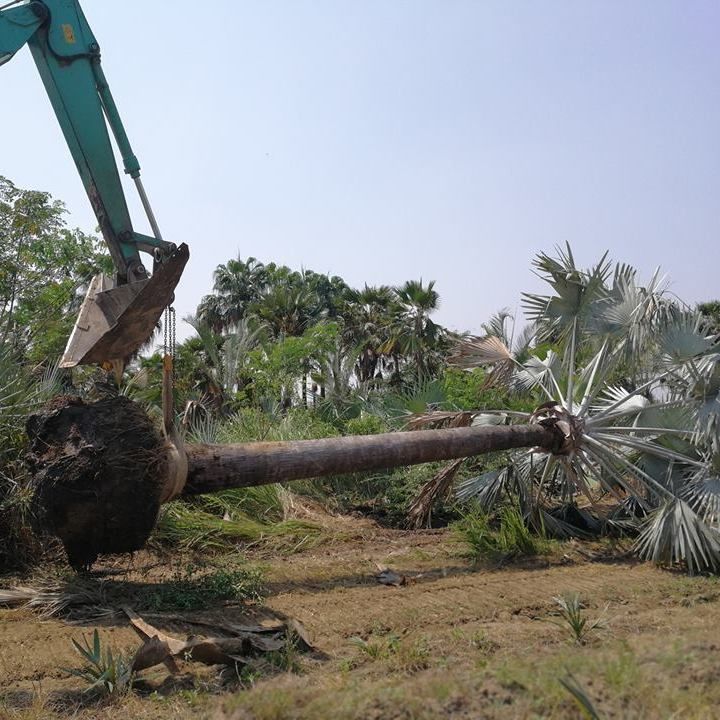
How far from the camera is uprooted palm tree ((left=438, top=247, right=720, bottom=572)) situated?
27.3ft

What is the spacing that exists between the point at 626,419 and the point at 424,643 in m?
5.87

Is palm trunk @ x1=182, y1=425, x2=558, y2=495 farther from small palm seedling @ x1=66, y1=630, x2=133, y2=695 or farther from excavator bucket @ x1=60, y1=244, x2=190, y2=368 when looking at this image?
small palm seedling @ x1=66, y1=630, x2=133, y2=695

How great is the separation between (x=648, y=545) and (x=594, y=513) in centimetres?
217

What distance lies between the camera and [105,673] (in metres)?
4.12

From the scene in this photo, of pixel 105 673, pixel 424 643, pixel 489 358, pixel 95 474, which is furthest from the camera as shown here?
pixel 489 358

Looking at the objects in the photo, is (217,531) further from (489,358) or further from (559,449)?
(489,358)

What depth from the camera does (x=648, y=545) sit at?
26.0 feet

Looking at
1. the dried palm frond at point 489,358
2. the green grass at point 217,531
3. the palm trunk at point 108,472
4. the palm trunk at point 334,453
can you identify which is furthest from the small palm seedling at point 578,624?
the dried palm frond at point 489,358

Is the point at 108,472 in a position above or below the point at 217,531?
above

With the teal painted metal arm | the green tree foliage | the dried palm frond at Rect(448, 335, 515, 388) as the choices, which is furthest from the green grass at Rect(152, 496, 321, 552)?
the green tree foliage

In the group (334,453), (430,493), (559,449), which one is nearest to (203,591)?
(334,453)

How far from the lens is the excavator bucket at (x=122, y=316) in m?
6.04

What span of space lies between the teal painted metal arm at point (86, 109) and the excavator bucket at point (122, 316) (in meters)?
0.42

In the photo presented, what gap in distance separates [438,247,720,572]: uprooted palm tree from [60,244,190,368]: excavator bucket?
16.6 ft
